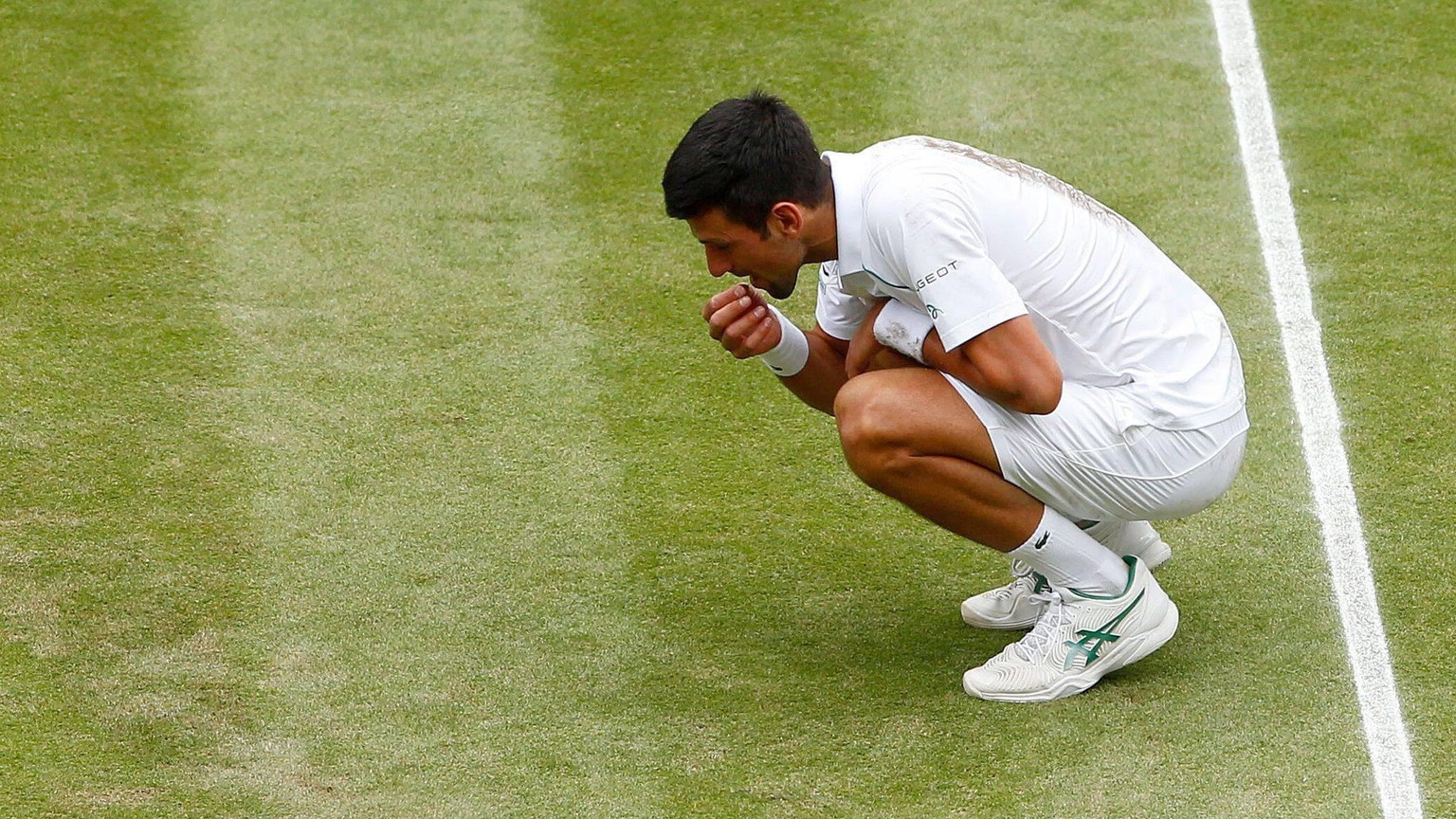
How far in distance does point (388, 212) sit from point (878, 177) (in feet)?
10.00

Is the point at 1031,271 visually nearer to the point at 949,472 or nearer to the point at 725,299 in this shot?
the point at 949,472

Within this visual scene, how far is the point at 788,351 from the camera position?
14.0 feet

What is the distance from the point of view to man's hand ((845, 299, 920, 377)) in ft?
13.3

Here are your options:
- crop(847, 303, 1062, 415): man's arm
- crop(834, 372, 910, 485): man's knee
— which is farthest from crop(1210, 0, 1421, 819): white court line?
crop(834, 372, 910, 485): man's knee

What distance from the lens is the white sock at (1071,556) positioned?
3945 millimetres

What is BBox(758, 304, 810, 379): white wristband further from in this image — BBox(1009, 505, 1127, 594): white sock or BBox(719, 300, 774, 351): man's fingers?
BBox(1009, 505, 1127, 594): white sock

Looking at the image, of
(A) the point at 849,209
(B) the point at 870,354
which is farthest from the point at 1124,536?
(A) the point at 849,209

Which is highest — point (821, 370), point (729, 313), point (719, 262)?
point (719, 262)

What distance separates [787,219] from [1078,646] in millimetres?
1178

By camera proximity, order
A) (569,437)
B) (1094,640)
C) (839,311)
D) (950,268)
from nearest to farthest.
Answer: (950,268), (1094,640), (839,311), (569,437)

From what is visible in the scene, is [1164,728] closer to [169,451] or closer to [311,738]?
[311,738]

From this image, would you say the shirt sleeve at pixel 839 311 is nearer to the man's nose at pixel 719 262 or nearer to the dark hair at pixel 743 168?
the man's nose at pixel 719 262

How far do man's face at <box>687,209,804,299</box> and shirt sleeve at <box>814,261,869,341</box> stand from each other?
0.40 m

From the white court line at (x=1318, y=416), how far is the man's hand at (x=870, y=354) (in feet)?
4.18
